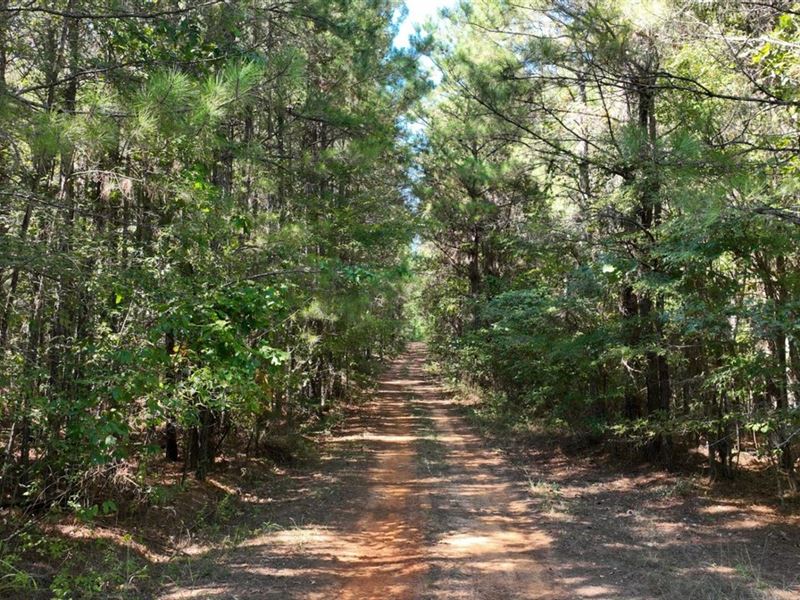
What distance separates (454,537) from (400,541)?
2.22 feet

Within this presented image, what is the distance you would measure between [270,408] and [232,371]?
20.1 ft

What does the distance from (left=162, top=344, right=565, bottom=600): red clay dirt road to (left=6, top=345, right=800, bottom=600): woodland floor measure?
3cm

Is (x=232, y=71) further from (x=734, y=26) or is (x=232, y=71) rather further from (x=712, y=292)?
(x=712, y=292)

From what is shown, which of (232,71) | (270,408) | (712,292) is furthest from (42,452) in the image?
(712,292)

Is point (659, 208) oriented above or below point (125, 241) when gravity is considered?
above

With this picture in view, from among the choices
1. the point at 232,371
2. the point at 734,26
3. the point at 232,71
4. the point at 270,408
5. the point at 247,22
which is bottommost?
the point at 270,408

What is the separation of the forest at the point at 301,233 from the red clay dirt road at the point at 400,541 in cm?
121

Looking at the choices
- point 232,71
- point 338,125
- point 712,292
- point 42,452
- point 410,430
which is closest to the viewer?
point 232,71

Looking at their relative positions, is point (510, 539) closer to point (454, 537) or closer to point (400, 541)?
point (454, 537)

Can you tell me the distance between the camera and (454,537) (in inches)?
277

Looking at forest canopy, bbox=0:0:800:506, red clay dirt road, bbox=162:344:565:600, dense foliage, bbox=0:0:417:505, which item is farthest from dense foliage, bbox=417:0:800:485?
dense foliage, bbox=0:0:417:505

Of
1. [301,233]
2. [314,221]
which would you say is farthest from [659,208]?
[314,221]

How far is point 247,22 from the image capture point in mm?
7789

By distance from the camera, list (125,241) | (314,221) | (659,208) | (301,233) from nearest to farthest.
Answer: (125,241) → (659,208) → (301,233) → (314,221)
